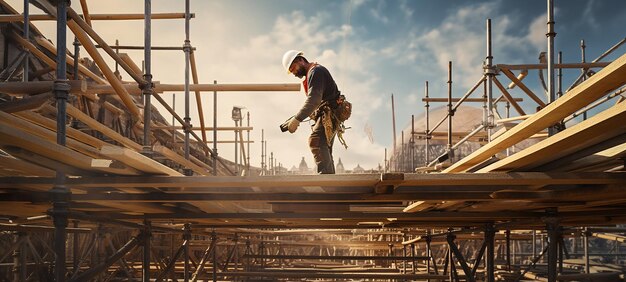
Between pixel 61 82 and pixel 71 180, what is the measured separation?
78 cm

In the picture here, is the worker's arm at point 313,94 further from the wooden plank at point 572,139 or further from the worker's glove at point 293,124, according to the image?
the wooden plank at point 572,139

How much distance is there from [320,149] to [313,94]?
2.31 feet

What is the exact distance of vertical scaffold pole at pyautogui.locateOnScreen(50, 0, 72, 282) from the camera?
3719mm

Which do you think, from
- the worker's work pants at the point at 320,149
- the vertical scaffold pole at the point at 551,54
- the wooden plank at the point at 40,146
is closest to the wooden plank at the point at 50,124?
the wooden plank at the point at 40,146

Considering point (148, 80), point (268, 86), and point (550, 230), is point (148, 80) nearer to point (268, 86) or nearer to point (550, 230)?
point (268, 86)

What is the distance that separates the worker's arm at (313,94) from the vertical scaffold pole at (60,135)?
2.00 meters

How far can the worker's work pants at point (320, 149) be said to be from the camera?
5.35 meters

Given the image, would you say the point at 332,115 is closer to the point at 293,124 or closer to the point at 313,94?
the point at 313,94

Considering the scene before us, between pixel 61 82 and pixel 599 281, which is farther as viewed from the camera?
pixel 599 281

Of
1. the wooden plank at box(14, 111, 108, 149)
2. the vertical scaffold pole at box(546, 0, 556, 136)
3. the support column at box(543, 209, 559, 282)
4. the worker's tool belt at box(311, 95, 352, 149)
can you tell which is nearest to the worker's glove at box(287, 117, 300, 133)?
the worker's tool belt at box(311, 95, 352, 149)

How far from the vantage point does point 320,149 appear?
5.38 metres

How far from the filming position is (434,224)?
7.35 m

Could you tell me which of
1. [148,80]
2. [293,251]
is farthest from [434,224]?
[293,251]

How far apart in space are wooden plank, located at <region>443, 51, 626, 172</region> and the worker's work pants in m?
2.09
